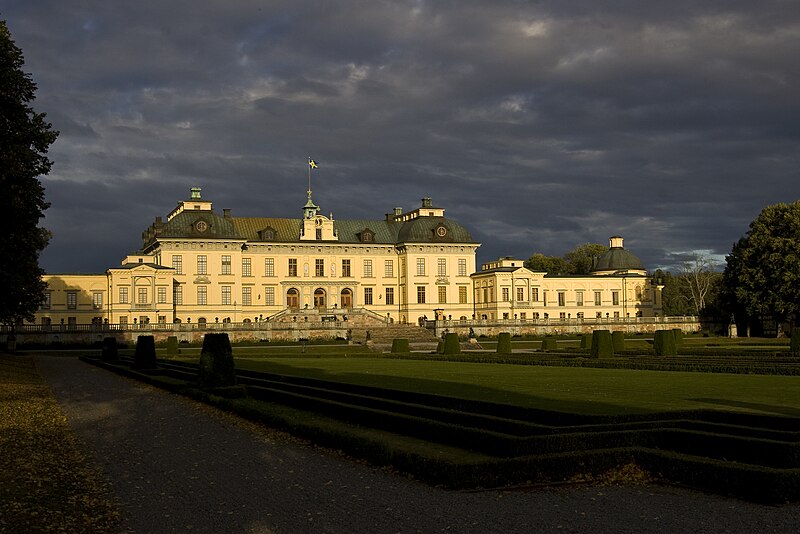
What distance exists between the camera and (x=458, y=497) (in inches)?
Answer: 372

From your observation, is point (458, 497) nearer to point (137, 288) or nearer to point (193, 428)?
point (193, 428)

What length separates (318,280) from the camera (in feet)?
234

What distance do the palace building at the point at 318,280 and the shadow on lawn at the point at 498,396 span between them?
139ft

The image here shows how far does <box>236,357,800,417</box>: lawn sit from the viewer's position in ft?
49.1

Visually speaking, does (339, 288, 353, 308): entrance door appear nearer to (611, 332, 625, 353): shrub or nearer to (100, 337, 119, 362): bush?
(100, 337, 119, 362): bush

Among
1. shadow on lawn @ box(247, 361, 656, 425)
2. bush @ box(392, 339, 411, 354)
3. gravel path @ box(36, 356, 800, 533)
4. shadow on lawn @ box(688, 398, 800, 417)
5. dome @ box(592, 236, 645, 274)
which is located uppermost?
dome @ box(592, 236, 645, 274)

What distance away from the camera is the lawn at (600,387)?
14977 millimetres

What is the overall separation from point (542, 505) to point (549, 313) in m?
68.2

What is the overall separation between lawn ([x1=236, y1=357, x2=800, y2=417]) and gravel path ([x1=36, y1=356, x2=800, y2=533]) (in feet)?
14.1

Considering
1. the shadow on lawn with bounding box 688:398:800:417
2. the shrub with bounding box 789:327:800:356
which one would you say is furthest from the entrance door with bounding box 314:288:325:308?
the shadow on lawn with bounding box 688:398:800:417

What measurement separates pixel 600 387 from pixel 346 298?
5411cm

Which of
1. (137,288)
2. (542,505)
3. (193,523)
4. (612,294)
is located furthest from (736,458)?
(612,294)

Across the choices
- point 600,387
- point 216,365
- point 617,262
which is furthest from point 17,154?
point 617,262

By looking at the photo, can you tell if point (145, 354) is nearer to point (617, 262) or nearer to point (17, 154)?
point (17, 154)
